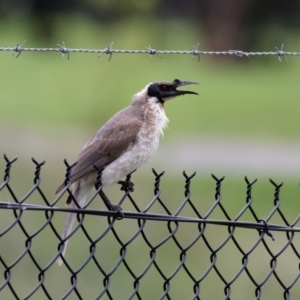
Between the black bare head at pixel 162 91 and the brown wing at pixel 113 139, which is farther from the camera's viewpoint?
the black bare head at pixel 162 91

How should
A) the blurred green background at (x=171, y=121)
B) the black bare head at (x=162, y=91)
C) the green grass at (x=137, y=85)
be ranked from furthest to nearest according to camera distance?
the green grass at (x=137, y=85) < the blurred green background at (x=171, y=121) < the black bare head at (x=162, y=91)

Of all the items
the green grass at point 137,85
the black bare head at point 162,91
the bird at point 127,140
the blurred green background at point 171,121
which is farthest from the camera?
the green grass at point 137,85

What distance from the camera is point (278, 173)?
17.2 meters

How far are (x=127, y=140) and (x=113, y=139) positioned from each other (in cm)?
11

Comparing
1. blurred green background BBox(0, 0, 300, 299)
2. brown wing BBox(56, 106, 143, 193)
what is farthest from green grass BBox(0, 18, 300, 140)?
brown wing BBox(56, 106, 143, 193)

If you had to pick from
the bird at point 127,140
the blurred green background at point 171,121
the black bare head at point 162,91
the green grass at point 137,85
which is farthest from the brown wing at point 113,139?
the green grass at point 137,85

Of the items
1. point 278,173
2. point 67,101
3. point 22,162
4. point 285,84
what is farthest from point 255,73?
point 22,162

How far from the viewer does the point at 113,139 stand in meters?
5.84

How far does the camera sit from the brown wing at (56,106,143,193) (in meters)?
5.66

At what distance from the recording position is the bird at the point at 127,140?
18.5ft

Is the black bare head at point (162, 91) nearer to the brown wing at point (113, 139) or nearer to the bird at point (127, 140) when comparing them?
the bird at point (127, 140)

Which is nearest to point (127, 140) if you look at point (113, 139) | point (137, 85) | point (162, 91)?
point (113, 139)

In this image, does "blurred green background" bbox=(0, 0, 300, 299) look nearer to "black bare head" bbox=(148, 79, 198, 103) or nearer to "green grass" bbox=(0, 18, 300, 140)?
"green grass" bbox=(0, 18, 300, 140)

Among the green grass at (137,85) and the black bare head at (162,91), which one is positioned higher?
the green grass at (137,85)
